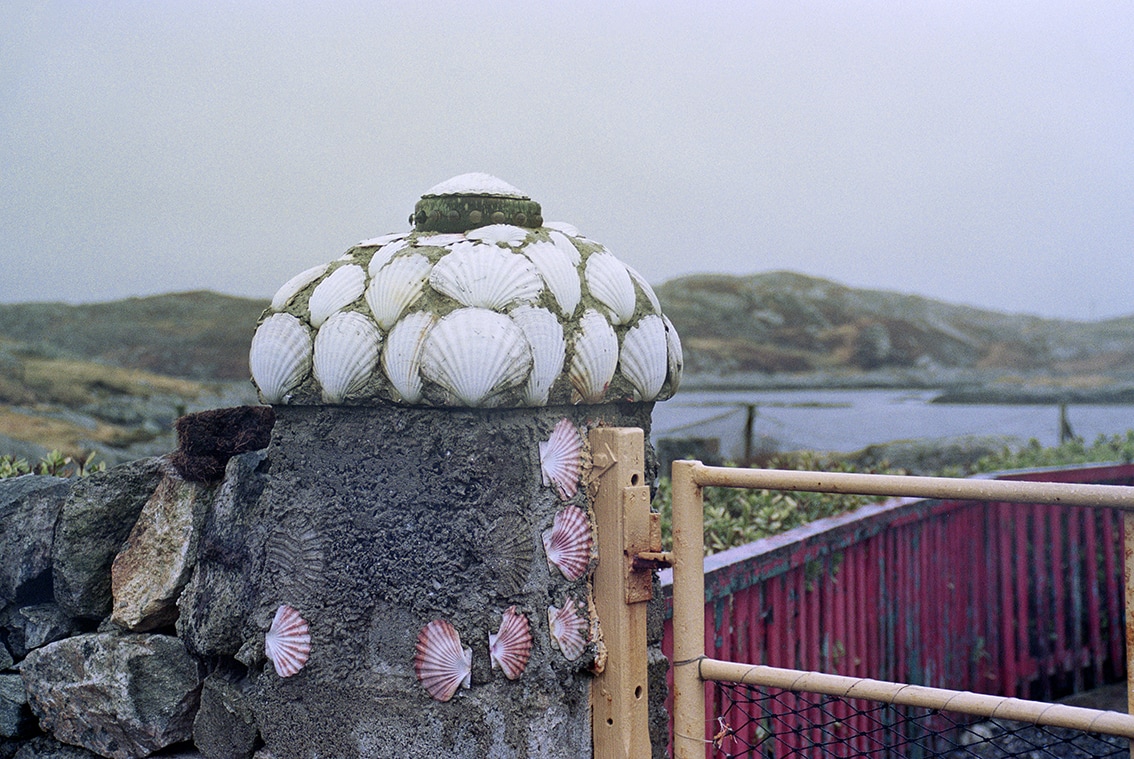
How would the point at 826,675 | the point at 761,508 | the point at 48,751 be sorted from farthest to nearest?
the point at 761,508
the point at 48,751
the point at 826,675

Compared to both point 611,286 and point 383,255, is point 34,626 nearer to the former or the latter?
point 383,255

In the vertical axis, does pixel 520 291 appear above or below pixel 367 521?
above

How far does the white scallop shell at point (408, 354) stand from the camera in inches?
60.2

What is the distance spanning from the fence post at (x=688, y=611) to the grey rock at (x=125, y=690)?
1.00 meters

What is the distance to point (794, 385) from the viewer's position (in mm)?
9125

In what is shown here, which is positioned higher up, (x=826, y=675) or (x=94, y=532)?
(x=94, y=532)

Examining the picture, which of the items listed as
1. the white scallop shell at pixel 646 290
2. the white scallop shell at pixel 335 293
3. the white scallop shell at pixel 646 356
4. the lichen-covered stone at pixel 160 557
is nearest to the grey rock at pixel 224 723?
the lichen-covered stone at pixel 160 557

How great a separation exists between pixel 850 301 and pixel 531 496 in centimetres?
836

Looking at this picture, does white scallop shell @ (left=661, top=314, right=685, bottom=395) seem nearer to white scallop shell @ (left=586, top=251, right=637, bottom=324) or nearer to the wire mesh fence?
white scallop shell @ (left=586, top=251, right=637, bottom=324)

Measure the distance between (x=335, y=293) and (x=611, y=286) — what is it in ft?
1.67

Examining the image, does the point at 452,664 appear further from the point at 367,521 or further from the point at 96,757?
the point at 96,757

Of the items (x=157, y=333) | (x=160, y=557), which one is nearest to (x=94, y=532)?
(x=160, y=557)

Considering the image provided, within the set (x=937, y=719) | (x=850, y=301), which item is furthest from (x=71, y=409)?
(x=850, y=301)

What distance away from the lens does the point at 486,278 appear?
5.11 ft
